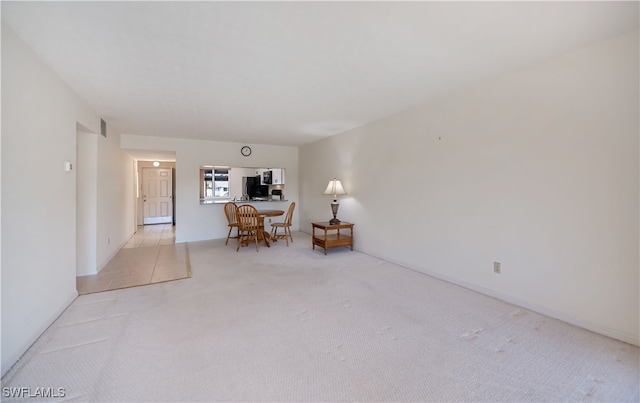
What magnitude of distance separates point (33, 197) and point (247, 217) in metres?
3.16

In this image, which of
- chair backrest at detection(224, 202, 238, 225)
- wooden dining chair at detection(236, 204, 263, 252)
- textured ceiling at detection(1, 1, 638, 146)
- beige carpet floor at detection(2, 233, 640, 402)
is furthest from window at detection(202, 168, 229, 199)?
beige carpet floor at detection(2, 233, 640, 402)

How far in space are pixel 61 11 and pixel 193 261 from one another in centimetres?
344

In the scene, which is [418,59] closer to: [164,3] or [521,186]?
[521,186]

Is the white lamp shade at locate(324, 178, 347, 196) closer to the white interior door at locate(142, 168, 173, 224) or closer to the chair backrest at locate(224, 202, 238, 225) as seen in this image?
the chair backrest at locate(224, 202, 238, 225)

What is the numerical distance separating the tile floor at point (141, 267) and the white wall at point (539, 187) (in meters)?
3.42

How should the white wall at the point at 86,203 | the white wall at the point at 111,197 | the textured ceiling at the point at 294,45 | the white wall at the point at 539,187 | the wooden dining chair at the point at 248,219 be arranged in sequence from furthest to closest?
the wooden dining chair at the point at 248,219 < the white wall at the point at 111,197 < the white wall at the point at 86,203 < the white wall at the point at 539,187 < the textured ceiling at the point at 294,45

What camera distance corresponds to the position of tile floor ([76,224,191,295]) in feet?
10.9

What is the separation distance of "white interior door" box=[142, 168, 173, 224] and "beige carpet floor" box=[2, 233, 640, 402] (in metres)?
6.60

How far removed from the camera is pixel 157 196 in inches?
348

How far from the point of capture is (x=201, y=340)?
6.82 feet

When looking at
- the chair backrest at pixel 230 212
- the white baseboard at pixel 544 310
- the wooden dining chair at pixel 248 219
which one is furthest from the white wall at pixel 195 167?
the white baseboard at pixel 544 310

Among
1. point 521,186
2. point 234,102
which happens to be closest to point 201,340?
point 234,102

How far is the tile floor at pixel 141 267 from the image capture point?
131 inches

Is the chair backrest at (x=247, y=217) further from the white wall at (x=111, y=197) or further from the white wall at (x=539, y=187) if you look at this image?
the white wall at (x=539, y=187)
